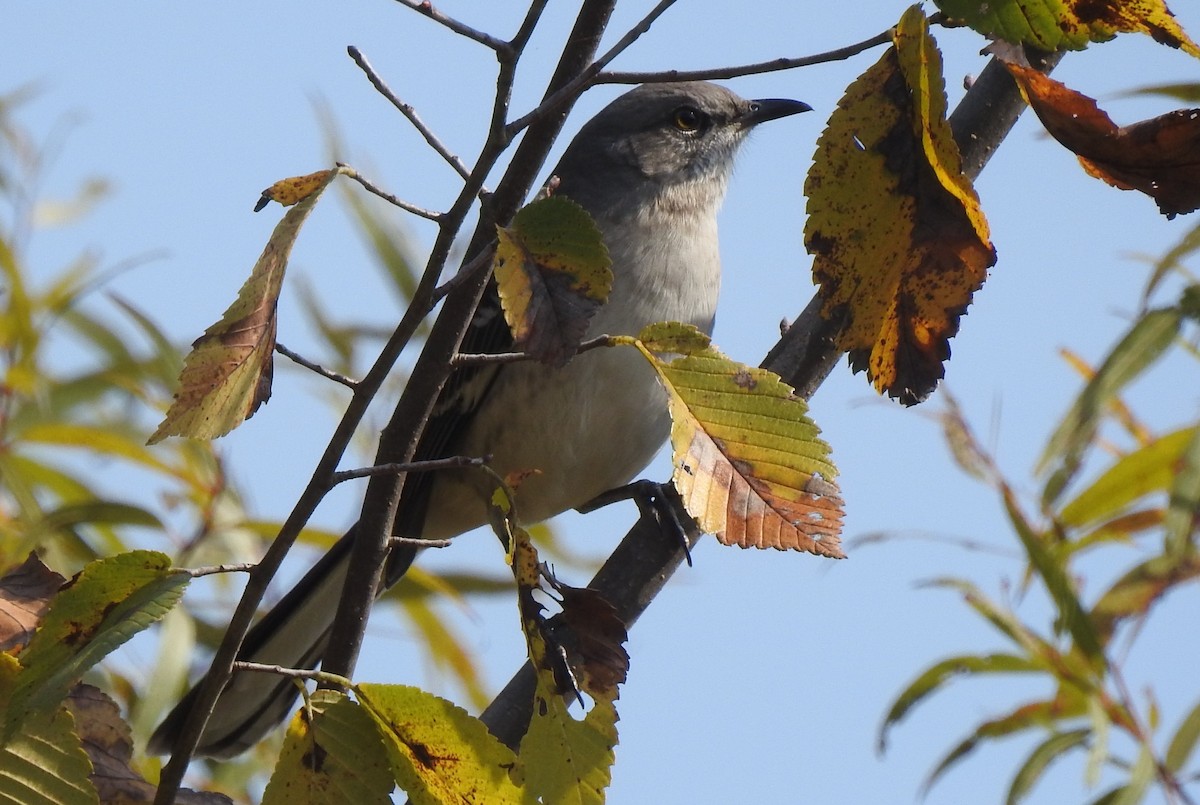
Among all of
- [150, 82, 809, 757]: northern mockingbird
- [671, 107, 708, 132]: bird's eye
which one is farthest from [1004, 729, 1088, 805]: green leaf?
[671, 107, 708, 132]: bird's eye

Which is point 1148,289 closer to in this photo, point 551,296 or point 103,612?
point 551,296

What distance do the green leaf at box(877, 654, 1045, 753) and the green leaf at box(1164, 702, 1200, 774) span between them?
39 cm


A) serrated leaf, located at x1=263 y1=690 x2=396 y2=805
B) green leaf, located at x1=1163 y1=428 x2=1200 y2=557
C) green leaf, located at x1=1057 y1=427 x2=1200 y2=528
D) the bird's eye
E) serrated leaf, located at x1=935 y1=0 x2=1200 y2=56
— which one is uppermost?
the bird's eye

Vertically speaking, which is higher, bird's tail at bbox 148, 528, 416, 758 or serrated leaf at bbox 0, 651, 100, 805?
bird's tail at bbox 148, 528, 416, 758

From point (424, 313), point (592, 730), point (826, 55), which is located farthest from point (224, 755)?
point (826, 55)

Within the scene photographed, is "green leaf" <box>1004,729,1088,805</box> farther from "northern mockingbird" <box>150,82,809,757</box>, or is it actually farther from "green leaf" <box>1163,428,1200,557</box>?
"northern mockingbird" <box>150,82,809,757</box>

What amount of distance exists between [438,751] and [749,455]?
48 centimetres

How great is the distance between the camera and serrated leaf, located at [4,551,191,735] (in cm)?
143

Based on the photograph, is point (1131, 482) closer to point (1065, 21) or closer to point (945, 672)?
point (945, 672)

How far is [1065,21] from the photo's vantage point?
138 centimetres

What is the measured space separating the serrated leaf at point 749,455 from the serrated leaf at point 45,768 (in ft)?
2.44

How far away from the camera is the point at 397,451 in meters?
1.85

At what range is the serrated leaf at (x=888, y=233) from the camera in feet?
4.88

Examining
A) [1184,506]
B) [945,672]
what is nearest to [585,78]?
[1184,506]
